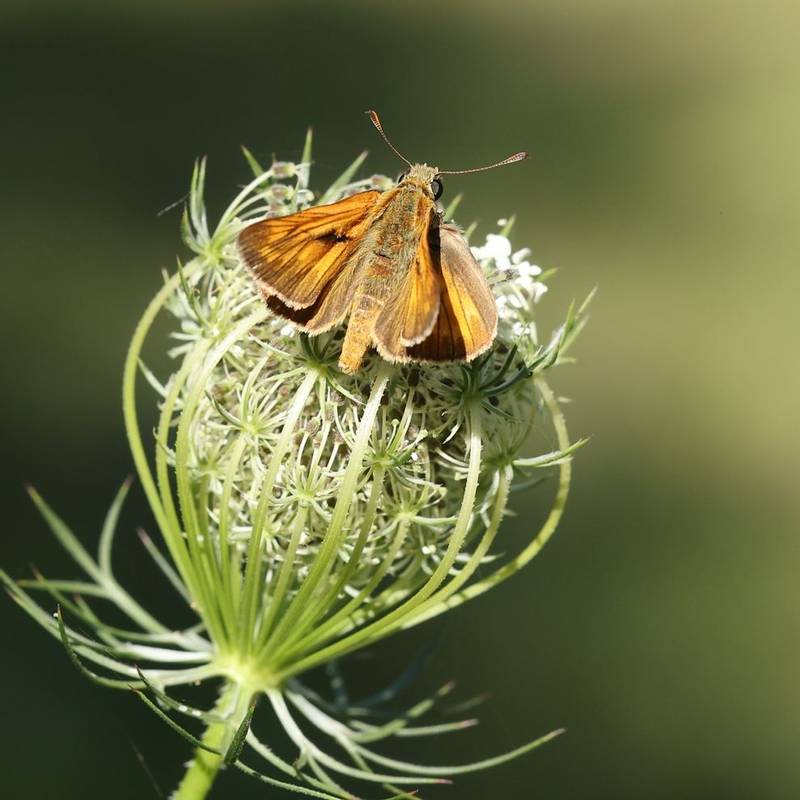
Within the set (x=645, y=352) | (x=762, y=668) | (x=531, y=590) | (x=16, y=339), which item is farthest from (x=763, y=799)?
(x=16, y=339)

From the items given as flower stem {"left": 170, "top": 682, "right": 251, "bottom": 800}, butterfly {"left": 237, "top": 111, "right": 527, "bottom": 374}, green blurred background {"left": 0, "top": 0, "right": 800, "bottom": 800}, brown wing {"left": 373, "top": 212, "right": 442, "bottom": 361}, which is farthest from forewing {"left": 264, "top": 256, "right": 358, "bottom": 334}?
green blurred background {"left": 0, "top": 0, "right": 800, "bottom": 800}

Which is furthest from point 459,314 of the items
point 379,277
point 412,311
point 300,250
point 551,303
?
point 551,303

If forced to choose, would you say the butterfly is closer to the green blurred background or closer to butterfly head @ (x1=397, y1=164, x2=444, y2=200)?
butterfly head @ (x1=397, y1=164, x2=444, y2=200)

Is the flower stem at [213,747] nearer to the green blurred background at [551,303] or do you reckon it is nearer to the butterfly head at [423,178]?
the butterfly head at [423,178]

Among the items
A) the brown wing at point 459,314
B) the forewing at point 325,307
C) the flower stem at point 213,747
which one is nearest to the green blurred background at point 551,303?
the flower stem at point 213,747

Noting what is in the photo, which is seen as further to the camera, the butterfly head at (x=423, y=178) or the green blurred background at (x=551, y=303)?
the green blurred background at (x=551, y=303)

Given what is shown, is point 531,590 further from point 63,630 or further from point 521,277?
point 63,630

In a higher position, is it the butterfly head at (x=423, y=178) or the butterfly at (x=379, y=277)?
the butterfly head at (x=423, y=178)
